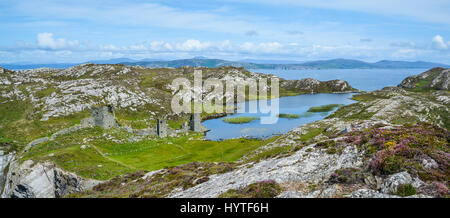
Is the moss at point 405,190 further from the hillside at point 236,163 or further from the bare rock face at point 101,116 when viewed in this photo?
the bare rock face at point 101,116

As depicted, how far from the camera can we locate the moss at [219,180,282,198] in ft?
60.1

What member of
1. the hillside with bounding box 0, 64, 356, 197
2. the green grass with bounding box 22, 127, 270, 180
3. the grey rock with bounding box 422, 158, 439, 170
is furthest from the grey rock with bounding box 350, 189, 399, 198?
the hillside with bounding box 0, 64, 356, 197

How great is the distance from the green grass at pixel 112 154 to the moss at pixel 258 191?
106 feet

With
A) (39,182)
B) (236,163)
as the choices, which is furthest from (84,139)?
(236,163)

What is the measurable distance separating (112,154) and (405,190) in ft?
206

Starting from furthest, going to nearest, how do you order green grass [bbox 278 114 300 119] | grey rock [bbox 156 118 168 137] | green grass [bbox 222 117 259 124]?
green grass [bbox 278 114 300 119] → green grass [bbox 222 117 259 124] → grey rock [bbox 156 118 168 137]

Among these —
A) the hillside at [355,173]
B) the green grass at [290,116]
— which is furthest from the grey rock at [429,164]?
the green grass at [290,116]

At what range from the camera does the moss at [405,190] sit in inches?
561

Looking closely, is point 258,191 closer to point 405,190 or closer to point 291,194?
point 291,194

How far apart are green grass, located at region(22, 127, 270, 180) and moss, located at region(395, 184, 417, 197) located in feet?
140

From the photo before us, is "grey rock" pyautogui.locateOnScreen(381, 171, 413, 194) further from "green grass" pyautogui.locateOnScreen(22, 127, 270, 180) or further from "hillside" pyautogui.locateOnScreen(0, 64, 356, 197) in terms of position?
"hillside" pyautogui.locateOnScreen(0, 64, 356, 197)

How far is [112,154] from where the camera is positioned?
6425 centimetres
